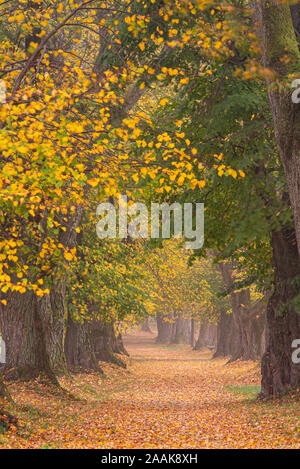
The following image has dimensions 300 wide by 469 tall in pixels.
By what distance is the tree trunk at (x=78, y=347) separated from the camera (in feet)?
75.3

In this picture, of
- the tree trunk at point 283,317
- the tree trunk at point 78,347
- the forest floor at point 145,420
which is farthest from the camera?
the tree trunk at point 78,347

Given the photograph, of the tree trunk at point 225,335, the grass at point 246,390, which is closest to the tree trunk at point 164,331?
the tree trunk at point 225,335

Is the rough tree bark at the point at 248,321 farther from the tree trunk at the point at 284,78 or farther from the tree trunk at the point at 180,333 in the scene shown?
the tree trunk at the point at 180,333

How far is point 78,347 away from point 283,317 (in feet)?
38.7

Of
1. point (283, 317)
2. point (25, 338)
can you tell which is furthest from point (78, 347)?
point (283, 317)

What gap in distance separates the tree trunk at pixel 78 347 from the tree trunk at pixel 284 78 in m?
15.4

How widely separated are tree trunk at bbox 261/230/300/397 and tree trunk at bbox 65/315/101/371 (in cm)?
1063

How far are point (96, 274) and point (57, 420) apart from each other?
9412 mm

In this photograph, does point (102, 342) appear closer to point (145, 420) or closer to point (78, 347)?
point (78, 347)

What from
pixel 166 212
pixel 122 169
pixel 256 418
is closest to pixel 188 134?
pixel 166 212

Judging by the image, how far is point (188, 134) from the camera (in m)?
13.3

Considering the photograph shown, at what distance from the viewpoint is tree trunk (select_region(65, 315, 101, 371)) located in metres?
22.9

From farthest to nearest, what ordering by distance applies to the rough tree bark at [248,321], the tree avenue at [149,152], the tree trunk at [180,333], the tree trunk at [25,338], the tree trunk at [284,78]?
the tree trunk at [180,333] → the rough tree bark at [248,321] → the tree trunk at [25,338] → the tree avenue at [149,152] → the tree trunk at [284,78]
